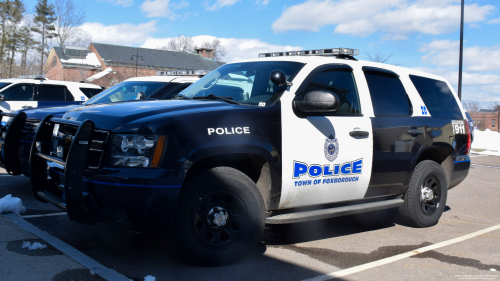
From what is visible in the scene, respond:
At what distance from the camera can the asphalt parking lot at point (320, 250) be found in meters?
3.89

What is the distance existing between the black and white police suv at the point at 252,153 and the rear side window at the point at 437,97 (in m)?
0.04

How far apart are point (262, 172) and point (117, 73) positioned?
59182 millimetres

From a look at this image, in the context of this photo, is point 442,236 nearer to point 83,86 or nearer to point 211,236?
point 211,236

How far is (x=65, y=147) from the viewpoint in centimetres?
391

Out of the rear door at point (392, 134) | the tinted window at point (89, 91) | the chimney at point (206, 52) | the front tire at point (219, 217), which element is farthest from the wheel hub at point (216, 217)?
the chimney at point (206, 52)

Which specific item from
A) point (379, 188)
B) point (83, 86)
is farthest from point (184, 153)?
point (83, 86)

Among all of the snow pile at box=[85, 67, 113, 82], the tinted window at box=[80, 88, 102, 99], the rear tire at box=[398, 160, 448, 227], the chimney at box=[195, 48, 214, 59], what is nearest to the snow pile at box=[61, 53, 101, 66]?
the snow pile at box=[85, 67, 113, 82]

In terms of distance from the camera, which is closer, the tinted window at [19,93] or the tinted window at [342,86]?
the tinted window at [342,86]

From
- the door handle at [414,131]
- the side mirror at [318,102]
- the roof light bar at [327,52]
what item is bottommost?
the door handle at [414,131]

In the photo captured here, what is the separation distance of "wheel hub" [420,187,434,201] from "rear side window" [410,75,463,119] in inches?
36.5

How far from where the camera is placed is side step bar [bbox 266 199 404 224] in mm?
4203

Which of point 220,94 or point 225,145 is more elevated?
point 220,94

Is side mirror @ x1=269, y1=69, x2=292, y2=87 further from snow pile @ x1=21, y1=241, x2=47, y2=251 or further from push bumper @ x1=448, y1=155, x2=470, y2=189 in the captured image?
push bumper @ x1=448, y1=155, x2=470, y2=189

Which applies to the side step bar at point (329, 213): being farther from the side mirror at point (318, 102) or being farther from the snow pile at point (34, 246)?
the snow pile at point (34, 246)
